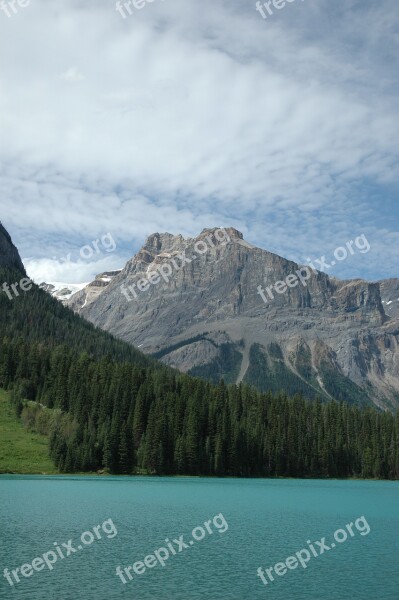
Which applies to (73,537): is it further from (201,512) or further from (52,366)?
(52,366)

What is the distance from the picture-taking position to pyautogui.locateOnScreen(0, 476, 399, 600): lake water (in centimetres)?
3706

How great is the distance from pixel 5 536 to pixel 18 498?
28014 millimetres

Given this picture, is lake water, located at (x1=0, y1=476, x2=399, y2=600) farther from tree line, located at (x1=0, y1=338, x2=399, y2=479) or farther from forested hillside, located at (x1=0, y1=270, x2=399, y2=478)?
tree line, located at (x1=0, y1=338, x2=399, y2=479)

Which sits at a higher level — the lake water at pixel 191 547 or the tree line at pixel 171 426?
the tree line at pixel 171 426

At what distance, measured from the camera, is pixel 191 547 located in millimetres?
50156

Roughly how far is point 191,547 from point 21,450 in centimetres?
8728

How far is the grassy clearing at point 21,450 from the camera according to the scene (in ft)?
397

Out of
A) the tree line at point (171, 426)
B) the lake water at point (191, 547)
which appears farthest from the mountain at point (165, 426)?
the lake water at point (191, 547)

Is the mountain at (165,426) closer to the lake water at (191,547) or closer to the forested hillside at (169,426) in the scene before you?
the forested hillside at (169,426)

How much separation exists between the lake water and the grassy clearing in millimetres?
34376

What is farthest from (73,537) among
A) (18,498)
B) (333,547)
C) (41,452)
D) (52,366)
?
(52,366)

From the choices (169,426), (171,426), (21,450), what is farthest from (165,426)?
(21,450)

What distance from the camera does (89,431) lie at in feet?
465

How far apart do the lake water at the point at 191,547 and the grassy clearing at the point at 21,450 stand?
34376mm
